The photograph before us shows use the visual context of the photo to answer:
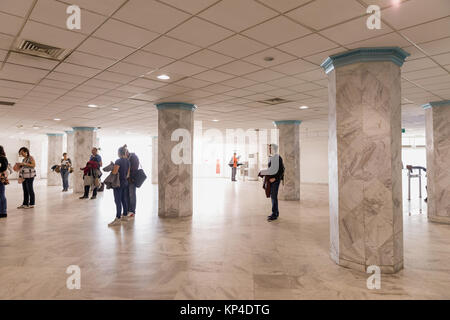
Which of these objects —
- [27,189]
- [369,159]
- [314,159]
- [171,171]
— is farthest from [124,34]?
[314,159]

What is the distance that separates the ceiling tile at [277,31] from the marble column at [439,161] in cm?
613

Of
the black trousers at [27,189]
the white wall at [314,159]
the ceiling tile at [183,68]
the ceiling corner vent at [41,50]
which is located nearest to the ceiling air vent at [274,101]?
the ceiling tile at [183,68]

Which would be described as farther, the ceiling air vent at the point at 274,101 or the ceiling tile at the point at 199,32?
the ceiling air vent at the point at 274,101

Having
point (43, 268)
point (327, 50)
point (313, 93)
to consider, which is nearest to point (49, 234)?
point (43, 268)

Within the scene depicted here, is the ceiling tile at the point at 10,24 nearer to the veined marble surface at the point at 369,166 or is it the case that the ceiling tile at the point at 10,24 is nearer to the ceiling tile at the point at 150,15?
the ceiling tile at the point at 150,15

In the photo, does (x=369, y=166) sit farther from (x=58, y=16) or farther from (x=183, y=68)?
(x=58, y=16)

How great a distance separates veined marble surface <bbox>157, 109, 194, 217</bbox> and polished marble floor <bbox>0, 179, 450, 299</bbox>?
0.53 meters

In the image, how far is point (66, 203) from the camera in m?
10.2

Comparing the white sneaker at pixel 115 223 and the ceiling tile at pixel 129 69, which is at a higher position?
the ceiling tile at pixel 129 69

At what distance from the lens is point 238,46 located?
4082 mm

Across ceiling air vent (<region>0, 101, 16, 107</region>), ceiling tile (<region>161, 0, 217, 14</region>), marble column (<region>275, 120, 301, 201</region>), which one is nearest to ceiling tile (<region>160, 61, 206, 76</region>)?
ceiling tile (<region>161, 0, 217, 14</region>)

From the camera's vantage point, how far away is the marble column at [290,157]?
11.1 metres

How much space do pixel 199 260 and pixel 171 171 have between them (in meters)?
3.87

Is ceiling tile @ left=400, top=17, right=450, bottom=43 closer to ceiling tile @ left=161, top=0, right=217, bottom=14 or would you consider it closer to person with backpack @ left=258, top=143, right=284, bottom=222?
ceiling tile @ left=161, top=0, right=217, bottom=14
